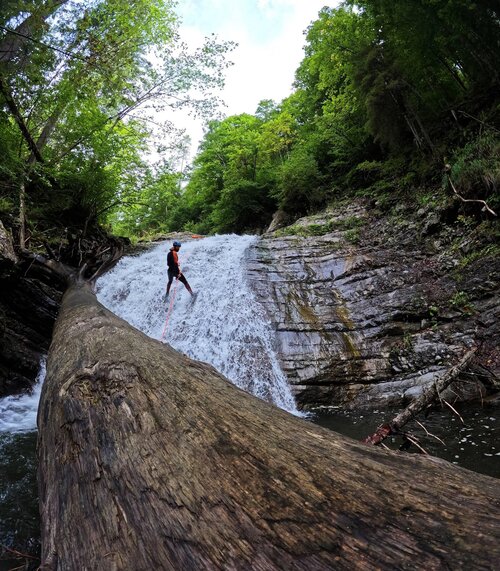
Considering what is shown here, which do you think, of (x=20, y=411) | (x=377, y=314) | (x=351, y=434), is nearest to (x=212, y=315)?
(x=377, y=314)

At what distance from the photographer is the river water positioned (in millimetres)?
3535

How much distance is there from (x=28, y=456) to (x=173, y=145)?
13363 mm

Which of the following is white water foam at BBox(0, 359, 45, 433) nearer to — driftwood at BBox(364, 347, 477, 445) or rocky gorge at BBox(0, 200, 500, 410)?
rocky gorge at BBox(0, 200, 500, 410)

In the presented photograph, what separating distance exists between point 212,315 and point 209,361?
1.51 meters

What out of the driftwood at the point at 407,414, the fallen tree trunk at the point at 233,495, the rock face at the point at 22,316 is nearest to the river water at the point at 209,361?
the driftwood at the point at 407,414

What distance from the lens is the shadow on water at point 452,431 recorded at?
3693 mm

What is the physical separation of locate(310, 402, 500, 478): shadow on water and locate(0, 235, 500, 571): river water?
1 centimetres

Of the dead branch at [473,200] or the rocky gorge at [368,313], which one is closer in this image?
the rocky gorge at [368,313]

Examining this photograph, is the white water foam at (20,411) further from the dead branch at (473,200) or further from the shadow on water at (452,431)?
the dead branch at (473,200)

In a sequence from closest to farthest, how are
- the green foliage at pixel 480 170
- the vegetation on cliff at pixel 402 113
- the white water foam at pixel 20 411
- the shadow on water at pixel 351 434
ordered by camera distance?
1. the shadow on water at pixel 351 434
2. the white water foam at pixel 20 411
3. the green foliage at pixel 480 170
4. the vegetation on cliff at pixel 402 113

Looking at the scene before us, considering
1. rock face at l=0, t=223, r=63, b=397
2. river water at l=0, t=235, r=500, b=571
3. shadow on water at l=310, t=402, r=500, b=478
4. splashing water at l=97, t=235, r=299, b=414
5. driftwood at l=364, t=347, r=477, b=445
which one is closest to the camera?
driftwood at l=364, t=347, r=477, b=445

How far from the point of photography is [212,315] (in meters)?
8.33

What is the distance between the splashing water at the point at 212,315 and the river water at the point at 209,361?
21mm

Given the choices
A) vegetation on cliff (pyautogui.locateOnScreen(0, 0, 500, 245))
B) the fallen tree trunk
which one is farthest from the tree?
the fallen tree trunk
